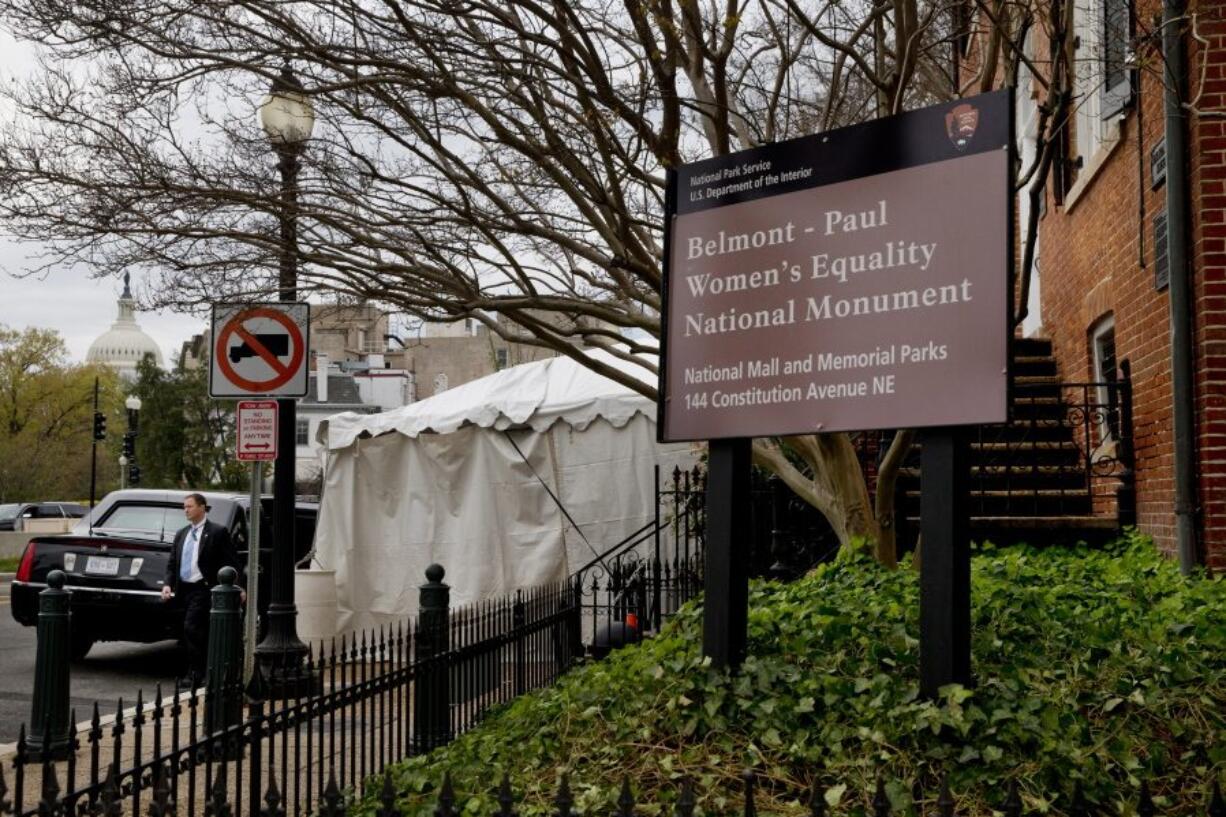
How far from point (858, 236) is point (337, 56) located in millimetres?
5211

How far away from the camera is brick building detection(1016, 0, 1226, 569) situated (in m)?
8.30

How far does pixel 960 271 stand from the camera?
463 centimetres

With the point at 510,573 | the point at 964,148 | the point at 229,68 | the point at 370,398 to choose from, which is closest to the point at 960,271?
the point at 964,148

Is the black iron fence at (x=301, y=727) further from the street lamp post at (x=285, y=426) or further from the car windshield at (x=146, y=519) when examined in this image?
the car windshield at (x=146, y=519)

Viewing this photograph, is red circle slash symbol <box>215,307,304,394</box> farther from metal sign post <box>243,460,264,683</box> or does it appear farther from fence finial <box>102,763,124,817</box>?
fence finial <box>102,763,124,817</box>

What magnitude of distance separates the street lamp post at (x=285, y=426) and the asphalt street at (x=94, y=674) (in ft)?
4.78

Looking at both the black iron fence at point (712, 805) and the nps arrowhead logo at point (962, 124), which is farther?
the nps arrowhead logo at point (962, 124)

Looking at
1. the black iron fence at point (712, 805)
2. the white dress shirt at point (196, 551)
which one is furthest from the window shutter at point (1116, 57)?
the white dress shirt at point (196, 551)

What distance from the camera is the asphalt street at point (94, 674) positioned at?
10.6 metres

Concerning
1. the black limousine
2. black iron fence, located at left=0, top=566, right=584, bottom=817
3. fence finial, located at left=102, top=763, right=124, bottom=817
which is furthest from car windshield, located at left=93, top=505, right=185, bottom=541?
fence finial, located at left=102, top=763, right=124, bottom=817

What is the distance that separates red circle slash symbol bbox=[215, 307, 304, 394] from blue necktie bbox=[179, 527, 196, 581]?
2879 mm

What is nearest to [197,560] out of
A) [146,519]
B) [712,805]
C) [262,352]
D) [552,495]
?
[146,519]

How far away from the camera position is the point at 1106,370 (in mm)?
11898

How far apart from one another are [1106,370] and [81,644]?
405 inches
